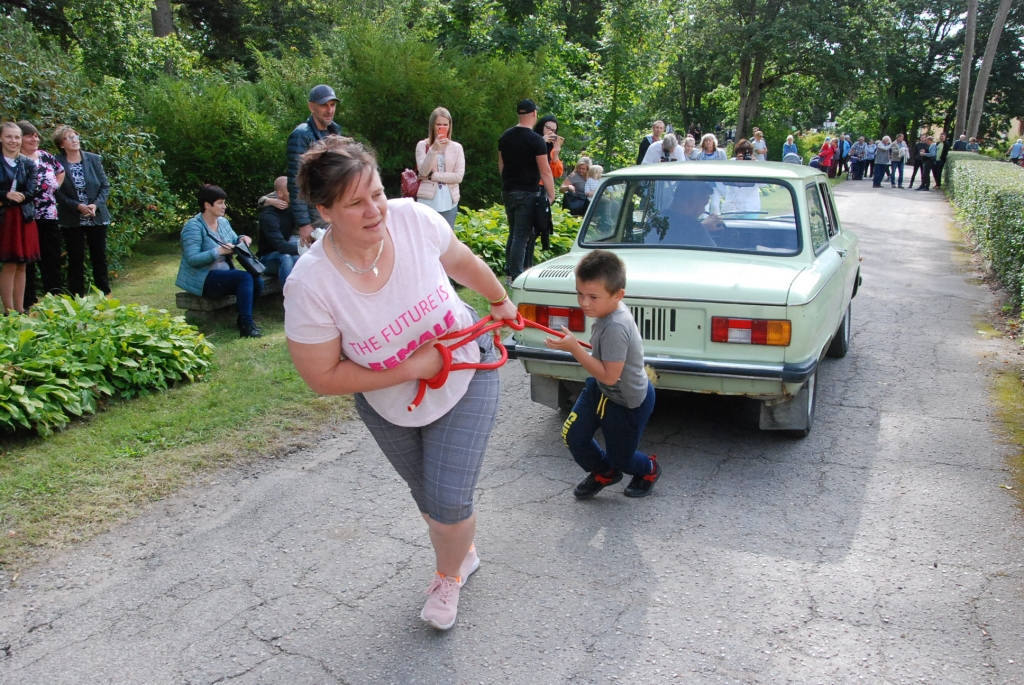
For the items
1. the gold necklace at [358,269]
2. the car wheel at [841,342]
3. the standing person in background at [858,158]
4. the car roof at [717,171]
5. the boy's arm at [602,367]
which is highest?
the gold necklace at [358,269]

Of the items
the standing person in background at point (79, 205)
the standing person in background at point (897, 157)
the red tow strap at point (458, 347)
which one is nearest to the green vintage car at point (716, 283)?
the red tow strap at point (458, 347)

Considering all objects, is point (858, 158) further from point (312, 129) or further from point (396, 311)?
point (396, 311)

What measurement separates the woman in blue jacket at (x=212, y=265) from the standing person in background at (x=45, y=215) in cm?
119

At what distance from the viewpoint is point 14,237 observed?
7.32 m

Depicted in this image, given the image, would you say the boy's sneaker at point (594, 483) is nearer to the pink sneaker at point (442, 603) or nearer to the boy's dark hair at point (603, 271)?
the boy's dark hair at point (603, 271)

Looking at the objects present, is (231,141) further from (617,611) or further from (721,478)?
(617,611)

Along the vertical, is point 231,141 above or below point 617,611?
above

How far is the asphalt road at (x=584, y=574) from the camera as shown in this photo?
314 centimetres

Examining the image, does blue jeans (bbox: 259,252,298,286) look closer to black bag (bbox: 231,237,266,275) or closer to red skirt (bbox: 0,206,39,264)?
black bag (bbox: 231,237,266,275)

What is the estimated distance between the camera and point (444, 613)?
332 centimetres

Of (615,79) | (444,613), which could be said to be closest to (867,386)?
(444,613)

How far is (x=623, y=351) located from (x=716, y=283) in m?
1.21

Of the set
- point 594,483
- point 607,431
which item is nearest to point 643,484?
point 594,483

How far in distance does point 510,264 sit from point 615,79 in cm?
822
